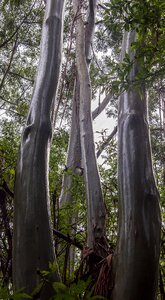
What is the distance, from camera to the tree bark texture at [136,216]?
149 centimetres

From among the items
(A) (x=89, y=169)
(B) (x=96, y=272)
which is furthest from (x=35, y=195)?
(A) (x=89, y=169)

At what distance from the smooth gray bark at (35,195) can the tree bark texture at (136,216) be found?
31 centimetres

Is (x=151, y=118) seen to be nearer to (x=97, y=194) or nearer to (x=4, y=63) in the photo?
(x=4, y=63)

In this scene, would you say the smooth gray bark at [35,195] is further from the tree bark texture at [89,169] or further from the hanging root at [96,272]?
the tree bark texture at [89,169]

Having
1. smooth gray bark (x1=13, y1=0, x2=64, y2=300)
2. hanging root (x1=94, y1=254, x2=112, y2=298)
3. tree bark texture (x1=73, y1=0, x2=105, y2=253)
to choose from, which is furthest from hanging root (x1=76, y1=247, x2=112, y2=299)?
smooth gray bark (x1=13, y1=0, x2=64, y2=300)

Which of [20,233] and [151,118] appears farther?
[151,118]

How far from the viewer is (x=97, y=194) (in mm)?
2420

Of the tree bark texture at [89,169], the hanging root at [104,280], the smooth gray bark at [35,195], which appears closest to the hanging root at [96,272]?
the hanging root at [104,280]

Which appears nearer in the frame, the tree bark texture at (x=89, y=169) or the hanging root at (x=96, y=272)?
the hanging root at (x=96, y=272)

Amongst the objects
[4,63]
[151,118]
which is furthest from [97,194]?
[151,118]

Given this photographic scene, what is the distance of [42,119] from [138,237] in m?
0.80

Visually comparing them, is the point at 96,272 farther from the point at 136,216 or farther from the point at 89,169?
the point at 89,169

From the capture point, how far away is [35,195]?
1.62m

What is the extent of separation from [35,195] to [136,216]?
0.48 m
